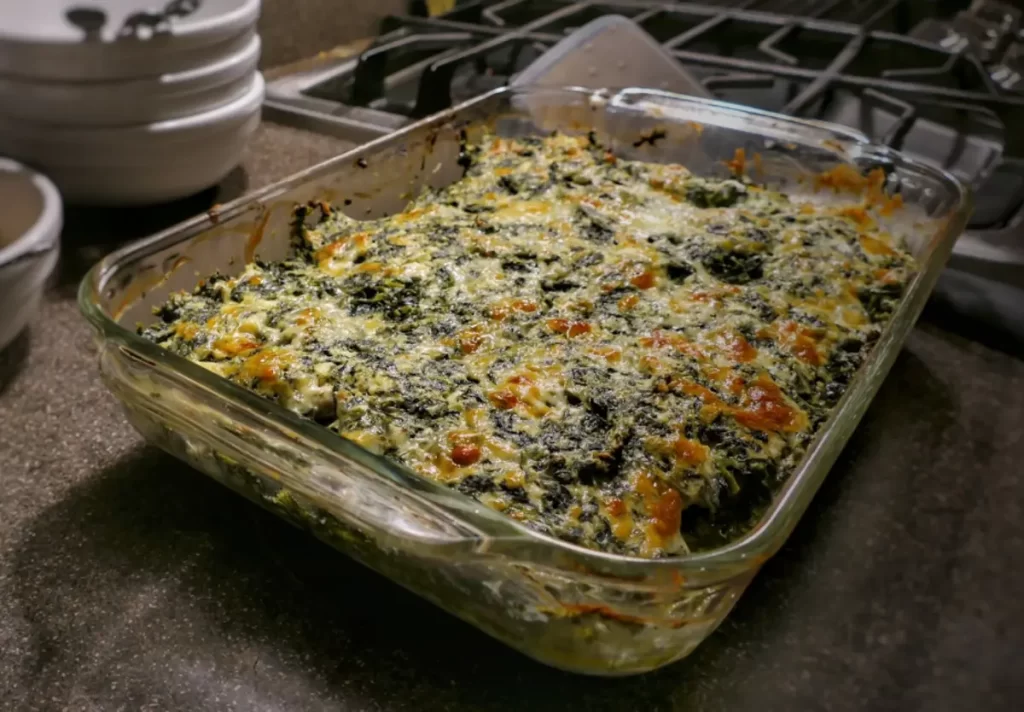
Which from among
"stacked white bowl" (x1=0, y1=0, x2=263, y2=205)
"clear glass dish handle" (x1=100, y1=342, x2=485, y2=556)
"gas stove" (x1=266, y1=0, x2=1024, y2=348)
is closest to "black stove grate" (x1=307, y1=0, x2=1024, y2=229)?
"gas stove" (x1=266, y1=0, x2=1024, y2=348)

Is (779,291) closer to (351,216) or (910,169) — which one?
(910,169)

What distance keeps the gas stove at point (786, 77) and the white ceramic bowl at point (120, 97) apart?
42 cm

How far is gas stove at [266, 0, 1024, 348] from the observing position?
1.40m

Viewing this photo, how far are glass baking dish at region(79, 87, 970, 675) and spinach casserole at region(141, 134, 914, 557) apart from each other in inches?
1.9

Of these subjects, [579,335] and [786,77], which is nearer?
[579,335]

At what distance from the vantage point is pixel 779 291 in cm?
94

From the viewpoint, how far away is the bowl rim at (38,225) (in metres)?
0.82

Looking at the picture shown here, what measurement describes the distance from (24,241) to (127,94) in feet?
0.97

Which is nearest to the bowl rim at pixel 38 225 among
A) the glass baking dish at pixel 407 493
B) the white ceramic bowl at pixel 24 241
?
the white ceramic bowl at pixel 24 241

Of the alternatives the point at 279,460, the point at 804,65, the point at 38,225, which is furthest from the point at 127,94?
the point at 804,65

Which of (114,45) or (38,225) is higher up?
(114,45)

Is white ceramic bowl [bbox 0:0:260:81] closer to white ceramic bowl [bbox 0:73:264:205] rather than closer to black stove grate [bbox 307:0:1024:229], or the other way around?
white ceramic bowl [bbox 0:73:264:205]

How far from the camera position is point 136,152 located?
1094 millimetres

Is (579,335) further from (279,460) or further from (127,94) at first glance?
(127,94)
